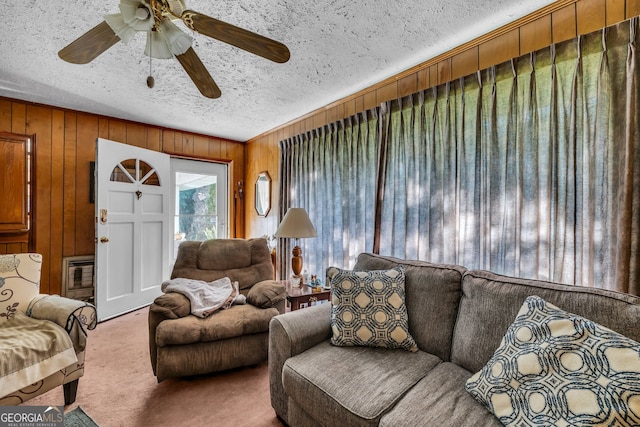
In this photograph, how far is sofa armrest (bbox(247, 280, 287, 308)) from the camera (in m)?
2.33

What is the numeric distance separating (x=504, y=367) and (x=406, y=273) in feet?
2.40

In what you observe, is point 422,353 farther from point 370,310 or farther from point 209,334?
point 209,334

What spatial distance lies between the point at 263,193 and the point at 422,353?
128 inches

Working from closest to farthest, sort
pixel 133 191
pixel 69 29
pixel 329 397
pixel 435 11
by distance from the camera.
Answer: pixel 329 397
pixel 435 11
pixel 69 29
pixel 133 191

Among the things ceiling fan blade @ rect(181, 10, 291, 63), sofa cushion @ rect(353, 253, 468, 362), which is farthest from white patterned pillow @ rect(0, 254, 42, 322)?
sofa cushion @ rect(353, 253, 468, 362)

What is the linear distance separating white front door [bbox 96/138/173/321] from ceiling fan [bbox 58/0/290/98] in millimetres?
2097

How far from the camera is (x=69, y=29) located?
77.9 inches

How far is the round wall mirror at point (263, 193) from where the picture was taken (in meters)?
4.26

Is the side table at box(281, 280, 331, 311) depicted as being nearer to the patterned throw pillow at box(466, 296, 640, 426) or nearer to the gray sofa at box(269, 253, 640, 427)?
the gray sofa at box(269, 253, 640, 427)

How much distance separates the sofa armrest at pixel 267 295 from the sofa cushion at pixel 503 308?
4.31 ft

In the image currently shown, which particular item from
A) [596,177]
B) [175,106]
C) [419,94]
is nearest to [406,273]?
[596,177]

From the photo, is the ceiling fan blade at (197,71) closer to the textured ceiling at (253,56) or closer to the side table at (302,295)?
the textured ceiling at (253,56)

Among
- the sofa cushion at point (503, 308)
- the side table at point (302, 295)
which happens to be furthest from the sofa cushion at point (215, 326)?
the sofa cushion at point (503, 308)

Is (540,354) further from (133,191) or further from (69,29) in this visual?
(133,191)
